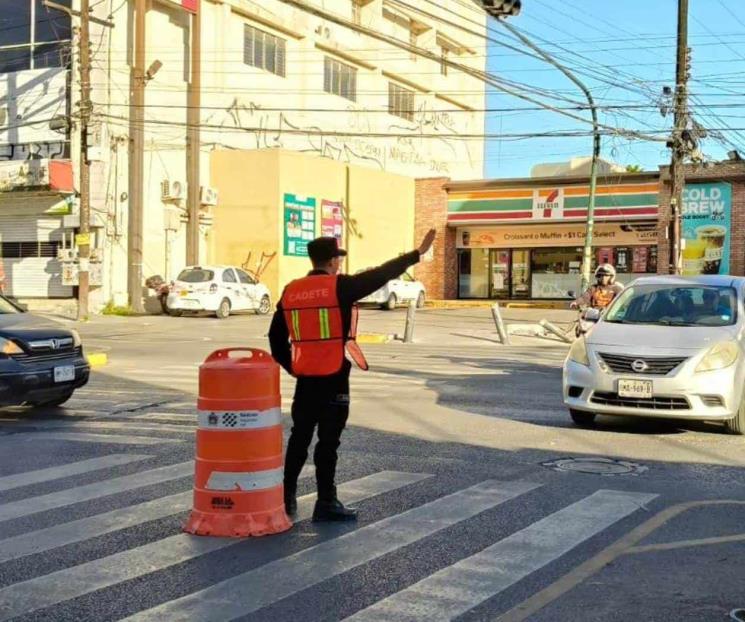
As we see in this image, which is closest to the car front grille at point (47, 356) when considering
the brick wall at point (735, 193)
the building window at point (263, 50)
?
the brick wall at point (735, 193)

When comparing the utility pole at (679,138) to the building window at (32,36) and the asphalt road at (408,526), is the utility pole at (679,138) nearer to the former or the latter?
the asphalt road at (408,526)

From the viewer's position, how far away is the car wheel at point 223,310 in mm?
30184

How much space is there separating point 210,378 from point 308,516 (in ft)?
3.88

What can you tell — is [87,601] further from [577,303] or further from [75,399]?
[577,303]

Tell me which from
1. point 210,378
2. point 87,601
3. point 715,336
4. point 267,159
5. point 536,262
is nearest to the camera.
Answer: point 87,601

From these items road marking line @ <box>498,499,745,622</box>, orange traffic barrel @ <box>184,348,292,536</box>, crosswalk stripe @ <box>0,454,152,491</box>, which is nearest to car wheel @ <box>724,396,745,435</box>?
road marking line @ <box>498,499,745,622</box>

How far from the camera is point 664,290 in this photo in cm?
1076

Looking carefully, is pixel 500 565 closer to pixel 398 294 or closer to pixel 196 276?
pixel 196 276

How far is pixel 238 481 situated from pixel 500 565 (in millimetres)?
1647

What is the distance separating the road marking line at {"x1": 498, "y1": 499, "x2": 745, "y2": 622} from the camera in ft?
14.7

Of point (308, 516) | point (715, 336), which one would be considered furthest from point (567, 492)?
point (715, 336)

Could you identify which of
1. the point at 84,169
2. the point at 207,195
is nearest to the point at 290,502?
the point at 84,169

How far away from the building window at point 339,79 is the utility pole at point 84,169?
15858 millimetres

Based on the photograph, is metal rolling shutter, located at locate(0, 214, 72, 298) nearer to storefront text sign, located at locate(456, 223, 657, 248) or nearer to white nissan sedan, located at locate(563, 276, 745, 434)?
storefront text sign, located at locate(456, 223, 657, 248)
